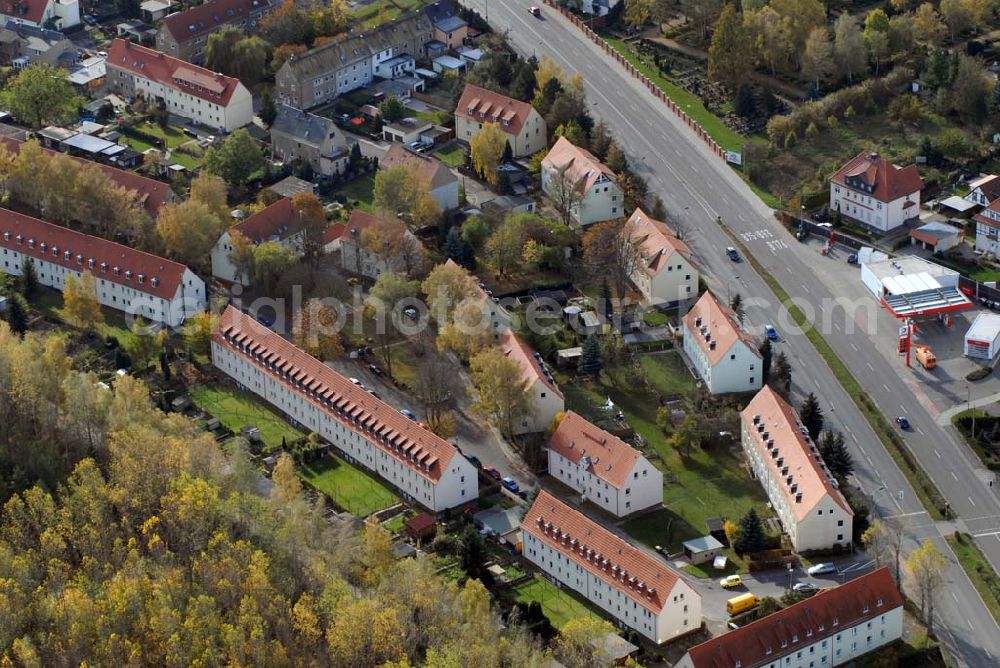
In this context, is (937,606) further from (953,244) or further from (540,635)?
(953,244)

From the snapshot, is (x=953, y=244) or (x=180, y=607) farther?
(x=953, y=244)

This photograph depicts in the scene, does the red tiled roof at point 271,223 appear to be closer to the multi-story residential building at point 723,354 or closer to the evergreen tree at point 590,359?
the evergreen tree at point 590,359

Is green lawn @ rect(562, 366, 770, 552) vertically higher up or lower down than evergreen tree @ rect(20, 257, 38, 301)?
higher up

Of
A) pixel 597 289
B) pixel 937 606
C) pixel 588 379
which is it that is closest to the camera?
pixel 937 606

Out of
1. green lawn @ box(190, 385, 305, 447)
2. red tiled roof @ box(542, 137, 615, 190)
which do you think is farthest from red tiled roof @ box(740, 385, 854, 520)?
green lawn @ box(190, 385, 305, 447)

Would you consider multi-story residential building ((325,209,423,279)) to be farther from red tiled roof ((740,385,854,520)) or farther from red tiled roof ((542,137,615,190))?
red tiled roof ((740,385,854,520))

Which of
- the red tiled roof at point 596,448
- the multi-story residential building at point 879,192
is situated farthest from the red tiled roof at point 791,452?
the multi-story residential building at point 879,192

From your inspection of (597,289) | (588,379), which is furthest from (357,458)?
(597,289)
